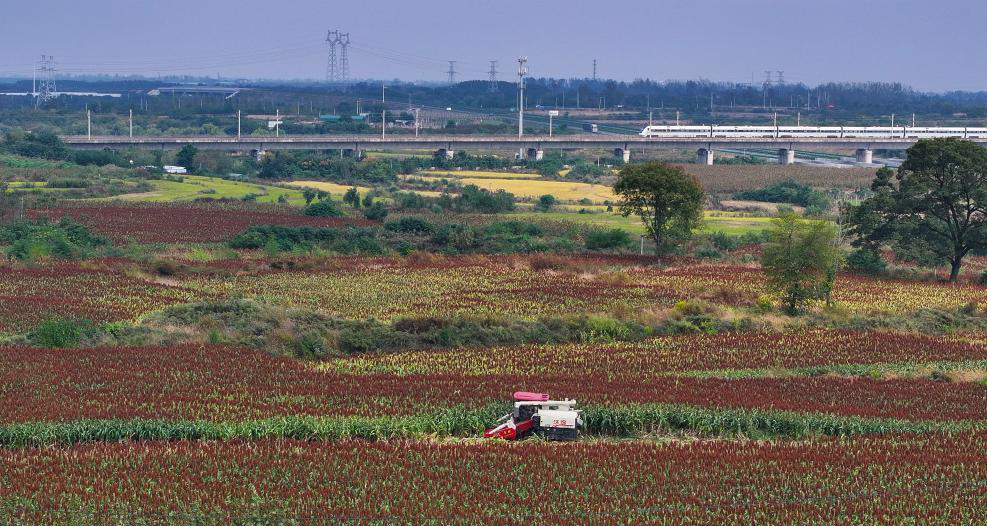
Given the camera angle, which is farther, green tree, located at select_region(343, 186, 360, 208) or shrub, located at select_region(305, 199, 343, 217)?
green tree, located at select_region(343, 186, 360, 208)

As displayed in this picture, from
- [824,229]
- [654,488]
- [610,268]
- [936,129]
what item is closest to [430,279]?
[610,268]

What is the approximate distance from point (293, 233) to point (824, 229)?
3116cm

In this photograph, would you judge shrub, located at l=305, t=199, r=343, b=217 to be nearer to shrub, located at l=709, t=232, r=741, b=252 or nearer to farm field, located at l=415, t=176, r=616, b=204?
farm field, located at l=415, t=176, r=616, b=204

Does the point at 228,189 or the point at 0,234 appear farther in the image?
the point at 228,189

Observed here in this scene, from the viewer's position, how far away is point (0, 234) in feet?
219

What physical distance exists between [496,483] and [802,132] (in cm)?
14499

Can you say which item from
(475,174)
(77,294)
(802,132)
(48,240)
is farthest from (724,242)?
(802,132)

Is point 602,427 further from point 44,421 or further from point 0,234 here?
point 0,234

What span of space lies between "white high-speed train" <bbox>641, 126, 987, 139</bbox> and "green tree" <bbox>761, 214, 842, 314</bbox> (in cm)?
10432

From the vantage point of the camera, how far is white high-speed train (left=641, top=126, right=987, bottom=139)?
154625 mm

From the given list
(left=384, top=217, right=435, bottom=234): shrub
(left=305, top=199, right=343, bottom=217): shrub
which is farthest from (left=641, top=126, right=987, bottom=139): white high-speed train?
(left=384, top=217, right=435, bottom=234): shrub

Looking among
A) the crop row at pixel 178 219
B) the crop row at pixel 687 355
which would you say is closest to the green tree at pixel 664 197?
the crop row at pixel 178 219

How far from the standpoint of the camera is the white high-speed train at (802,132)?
154625 mm

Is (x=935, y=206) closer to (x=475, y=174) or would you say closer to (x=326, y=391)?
(x=326, y=391)
